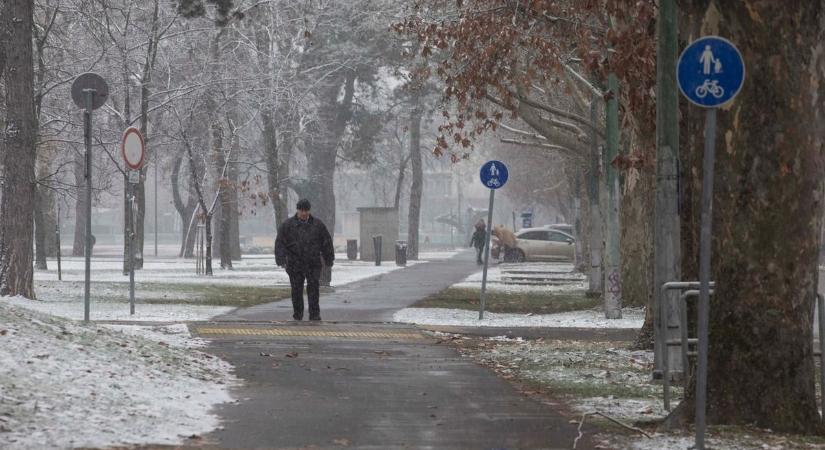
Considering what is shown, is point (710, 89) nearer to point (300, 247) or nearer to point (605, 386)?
point (605, 386)

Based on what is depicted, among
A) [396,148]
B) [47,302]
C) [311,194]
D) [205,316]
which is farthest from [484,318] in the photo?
[396,148]

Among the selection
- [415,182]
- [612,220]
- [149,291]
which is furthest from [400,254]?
[612,220]

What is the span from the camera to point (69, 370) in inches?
434

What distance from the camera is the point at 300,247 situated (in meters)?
20.1

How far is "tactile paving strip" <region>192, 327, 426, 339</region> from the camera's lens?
1808 centimetres

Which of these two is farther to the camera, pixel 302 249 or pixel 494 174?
pixel 494 174

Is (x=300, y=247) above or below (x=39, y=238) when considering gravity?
below

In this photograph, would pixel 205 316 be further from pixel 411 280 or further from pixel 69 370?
pixel 411 280

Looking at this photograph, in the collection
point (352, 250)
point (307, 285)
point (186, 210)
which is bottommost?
point (307, 285)

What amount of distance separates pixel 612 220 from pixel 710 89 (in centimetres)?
1406

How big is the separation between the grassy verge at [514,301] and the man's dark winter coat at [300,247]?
20.1 feet

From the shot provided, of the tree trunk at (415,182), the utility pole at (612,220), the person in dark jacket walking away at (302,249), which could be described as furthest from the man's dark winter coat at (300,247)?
the tree trunk at (415,182)

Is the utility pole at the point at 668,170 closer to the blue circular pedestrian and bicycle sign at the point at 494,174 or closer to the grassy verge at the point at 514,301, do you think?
the blue circular pedestrian and bicycle sign at the point at 494,174

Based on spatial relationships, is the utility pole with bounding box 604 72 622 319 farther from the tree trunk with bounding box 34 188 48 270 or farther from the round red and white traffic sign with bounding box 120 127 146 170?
the tree trunk with bounding box 34 188 48 270
